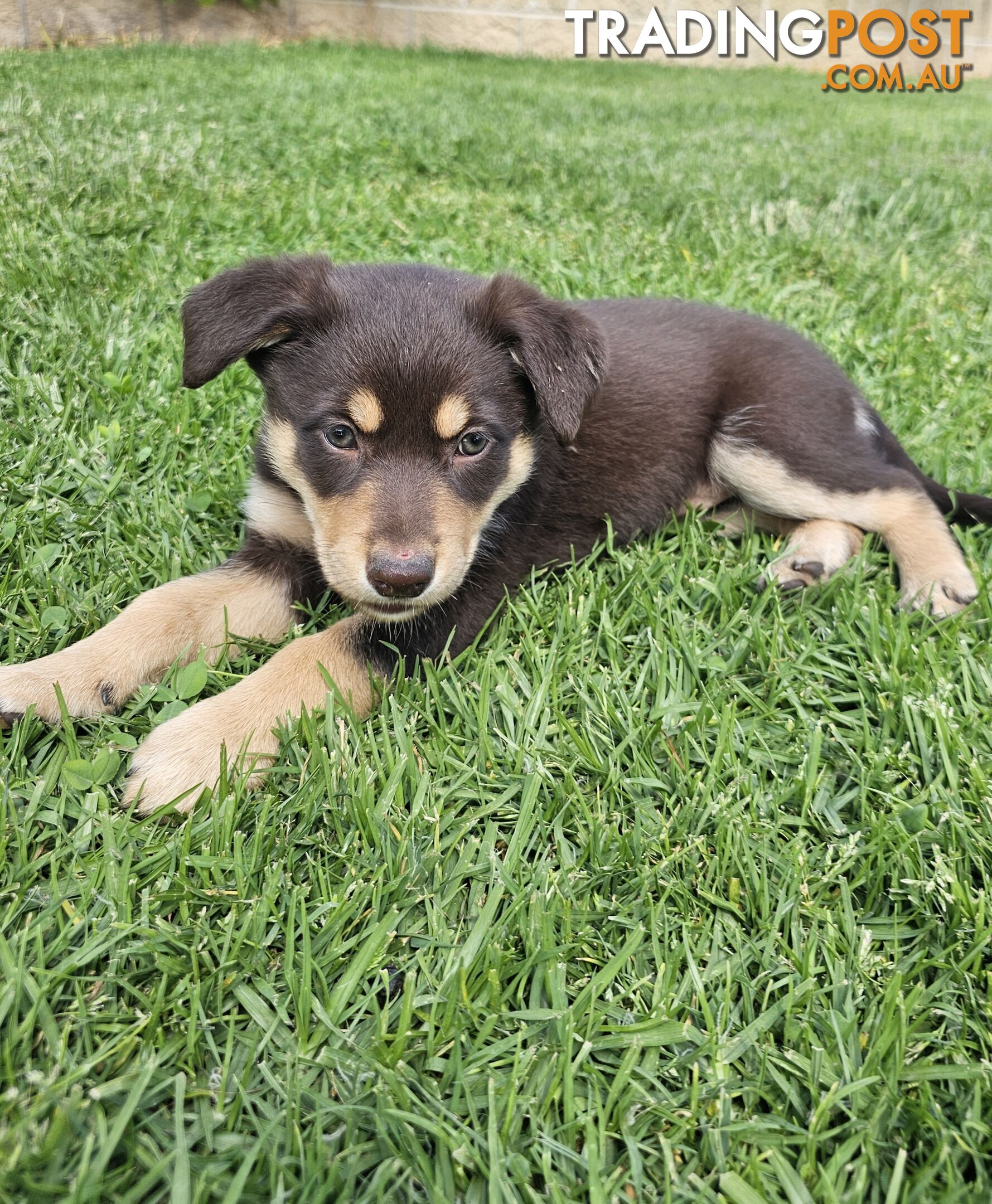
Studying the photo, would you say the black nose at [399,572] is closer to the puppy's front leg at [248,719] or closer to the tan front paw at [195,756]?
the puppy's front leg at [248,719]

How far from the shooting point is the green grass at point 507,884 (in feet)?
4.46

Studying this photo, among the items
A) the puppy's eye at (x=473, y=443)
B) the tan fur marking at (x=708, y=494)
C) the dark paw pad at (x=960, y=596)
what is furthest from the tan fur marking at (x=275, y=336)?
the dark paw pad at (x=960, y=596)

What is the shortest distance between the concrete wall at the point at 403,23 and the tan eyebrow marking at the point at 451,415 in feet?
30.5

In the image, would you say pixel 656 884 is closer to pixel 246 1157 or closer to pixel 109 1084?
pixel 246 1157

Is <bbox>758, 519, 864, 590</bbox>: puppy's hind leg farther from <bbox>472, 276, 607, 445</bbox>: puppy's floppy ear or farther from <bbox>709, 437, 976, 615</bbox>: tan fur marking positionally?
<bbox>472, 276, 607, 445</bbox>: puppy's floppy ear

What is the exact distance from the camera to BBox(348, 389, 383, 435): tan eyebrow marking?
2.30 metres

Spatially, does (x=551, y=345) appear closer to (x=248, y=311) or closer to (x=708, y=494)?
(x=248, y=311)

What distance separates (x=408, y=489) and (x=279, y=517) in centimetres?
52

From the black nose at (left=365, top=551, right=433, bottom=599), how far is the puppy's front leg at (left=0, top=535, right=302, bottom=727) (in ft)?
1.44

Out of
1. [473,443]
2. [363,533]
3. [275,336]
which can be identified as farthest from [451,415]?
[275,336]

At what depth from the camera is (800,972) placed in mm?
1646

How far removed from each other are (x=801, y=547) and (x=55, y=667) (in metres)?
2.12

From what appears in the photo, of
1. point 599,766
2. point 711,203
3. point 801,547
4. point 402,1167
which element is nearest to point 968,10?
point 711,203

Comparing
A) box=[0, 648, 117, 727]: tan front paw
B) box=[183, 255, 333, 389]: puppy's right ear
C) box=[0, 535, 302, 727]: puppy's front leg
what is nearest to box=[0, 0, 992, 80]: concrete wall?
box=[183, 255, 333, 389]: puppy's right ear
